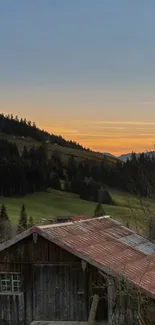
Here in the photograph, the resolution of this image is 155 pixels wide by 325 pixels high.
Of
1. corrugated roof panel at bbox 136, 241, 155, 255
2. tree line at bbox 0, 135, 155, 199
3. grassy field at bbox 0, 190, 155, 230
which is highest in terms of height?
tree line at bbox 0, 135, 155, 199

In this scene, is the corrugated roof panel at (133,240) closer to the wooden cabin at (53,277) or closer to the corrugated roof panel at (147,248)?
the corrugated roof panel at (147,248)

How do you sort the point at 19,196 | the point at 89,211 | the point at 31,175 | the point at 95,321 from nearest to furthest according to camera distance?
the point at 95,321, the point at 89,211, the point at 19,196, the point at 31,175

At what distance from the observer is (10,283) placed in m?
21.8

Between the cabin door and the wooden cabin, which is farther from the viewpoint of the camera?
the cabin door

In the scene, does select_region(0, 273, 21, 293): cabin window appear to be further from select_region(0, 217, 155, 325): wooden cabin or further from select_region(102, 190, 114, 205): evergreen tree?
select_region(102, 190, 114, 205): evergreen tree

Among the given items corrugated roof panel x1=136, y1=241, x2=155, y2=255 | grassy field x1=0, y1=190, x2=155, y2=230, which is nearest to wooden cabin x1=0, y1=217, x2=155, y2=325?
corrugated roof panel x1=136, y1=241, x2=155, y2=255

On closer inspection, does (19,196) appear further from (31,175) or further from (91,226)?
(91,226)

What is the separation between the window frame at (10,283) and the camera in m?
21.6

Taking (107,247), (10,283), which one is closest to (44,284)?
(10,283)

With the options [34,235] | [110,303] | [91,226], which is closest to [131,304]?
[110,303]

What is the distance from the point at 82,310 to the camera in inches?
824

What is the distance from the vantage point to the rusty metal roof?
20.0 meters

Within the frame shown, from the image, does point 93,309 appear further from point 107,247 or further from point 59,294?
point 107,247

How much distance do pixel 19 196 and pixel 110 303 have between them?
115150 mm
